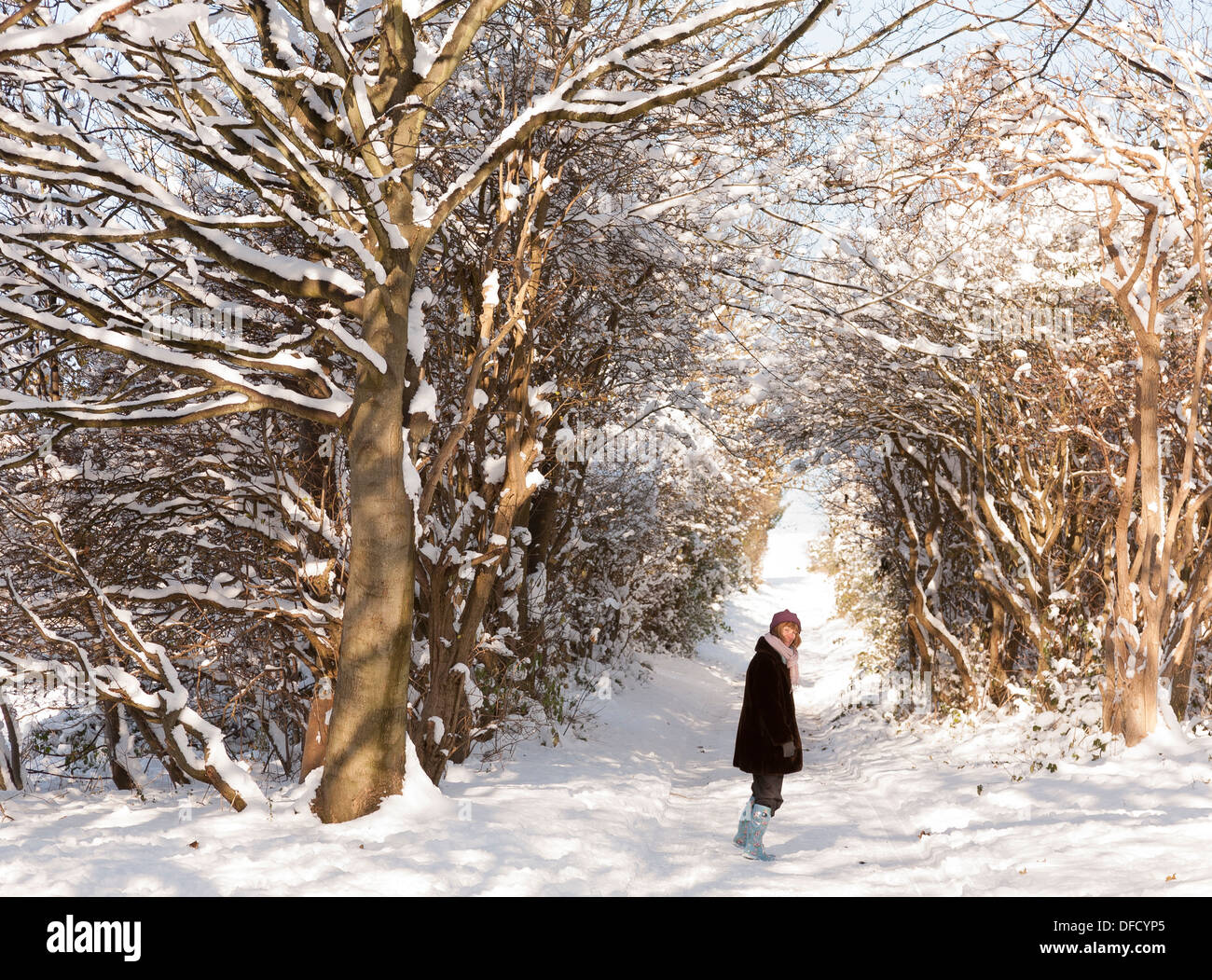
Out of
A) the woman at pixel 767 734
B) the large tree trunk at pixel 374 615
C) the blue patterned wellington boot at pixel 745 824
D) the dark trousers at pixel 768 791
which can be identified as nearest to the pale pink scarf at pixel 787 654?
the woman at pixel 767 734

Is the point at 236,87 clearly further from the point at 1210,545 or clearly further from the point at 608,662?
the point at 608,662

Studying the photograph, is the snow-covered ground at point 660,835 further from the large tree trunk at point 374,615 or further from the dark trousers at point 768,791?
the dark trousers at point 768,791

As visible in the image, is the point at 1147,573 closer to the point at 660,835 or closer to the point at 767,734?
the point at 767,734

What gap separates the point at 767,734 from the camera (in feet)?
21.4

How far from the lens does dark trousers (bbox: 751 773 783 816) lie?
6445mm

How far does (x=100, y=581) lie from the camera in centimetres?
796

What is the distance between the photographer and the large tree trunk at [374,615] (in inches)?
220

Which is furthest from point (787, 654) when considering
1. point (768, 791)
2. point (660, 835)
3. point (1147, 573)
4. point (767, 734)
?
point (1147, 573)

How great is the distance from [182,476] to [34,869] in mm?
4247

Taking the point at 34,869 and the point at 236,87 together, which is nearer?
the point at 34,869

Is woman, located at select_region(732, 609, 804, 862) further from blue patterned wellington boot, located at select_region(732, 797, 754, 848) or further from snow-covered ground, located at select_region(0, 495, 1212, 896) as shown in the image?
snow-covered ground, located at select_region(0, 495, 1212, 896)

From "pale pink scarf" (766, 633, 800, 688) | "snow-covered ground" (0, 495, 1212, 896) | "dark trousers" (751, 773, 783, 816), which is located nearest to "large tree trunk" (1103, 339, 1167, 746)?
"snow-covered ground" (0, 495, 1212, 896)
